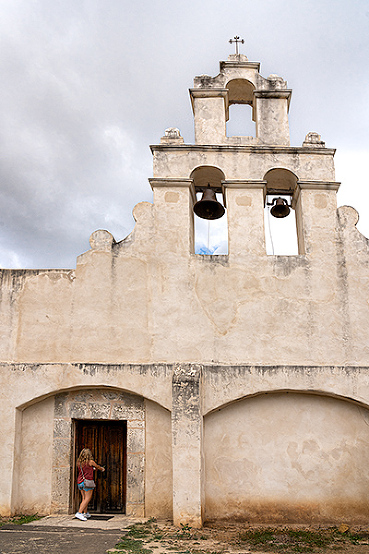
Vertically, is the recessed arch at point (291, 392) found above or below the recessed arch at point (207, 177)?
below

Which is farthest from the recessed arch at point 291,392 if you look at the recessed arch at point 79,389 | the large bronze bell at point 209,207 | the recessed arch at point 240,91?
the recessed arch at point 240,91

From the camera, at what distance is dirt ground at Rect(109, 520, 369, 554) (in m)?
6.93

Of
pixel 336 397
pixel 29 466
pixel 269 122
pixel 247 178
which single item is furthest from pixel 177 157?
pixel 29 466

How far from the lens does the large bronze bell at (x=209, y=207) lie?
9969mm

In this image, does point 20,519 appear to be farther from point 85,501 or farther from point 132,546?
point 132,546

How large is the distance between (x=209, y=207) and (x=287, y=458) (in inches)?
200

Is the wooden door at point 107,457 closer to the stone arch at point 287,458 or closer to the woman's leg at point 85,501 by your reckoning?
the woman's leg at point 85,501

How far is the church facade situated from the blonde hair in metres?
0.32

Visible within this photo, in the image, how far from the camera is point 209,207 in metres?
10.1

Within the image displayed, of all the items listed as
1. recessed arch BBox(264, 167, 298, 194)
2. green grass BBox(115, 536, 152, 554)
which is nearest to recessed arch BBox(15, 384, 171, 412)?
green grass BBox(115, 536, 152, 554)

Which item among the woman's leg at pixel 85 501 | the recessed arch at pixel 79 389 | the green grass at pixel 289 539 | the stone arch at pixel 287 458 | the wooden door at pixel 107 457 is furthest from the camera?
the wooden door at pixel 107 457

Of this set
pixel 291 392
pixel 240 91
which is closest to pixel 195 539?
pixel 291 392

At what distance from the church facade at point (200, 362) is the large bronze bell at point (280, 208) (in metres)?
0.62

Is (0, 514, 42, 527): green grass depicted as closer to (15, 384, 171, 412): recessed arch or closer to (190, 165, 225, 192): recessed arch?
(15, 384, 171, 412): recessed arch
